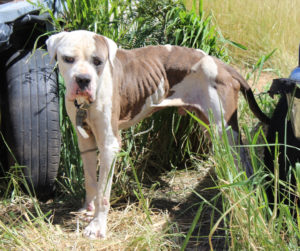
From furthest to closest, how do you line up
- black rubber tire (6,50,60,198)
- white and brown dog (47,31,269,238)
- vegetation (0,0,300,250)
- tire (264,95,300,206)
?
black rubber tire (6,50,60,198) → white and brown dog (47,31,269,238) → tire (264,95,300,206) → vegetation (0,0,300,250)

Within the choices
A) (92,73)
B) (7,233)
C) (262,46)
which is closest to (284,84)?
(92,73)

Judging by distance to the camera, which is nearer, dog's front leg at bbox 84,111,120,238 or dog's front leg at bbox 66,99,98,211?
dog's front leg at bbox 84,111,120,238

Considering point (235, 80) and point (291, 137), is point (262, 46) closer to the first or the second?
point (235, 80)

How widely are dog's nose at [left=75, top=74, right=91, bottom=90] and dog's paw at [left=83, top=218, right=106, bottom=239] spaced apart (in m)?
0.82

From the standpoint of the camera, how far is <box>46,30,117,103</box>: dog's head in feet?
8.08

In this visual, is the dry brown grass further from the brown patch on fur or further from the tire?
the tire

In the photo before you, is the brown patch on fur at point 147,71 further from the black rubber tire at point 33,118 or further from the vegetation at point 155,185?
the black rubber tire at point 33,118

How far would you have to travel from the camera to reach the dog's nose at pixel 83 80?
244 centimetres

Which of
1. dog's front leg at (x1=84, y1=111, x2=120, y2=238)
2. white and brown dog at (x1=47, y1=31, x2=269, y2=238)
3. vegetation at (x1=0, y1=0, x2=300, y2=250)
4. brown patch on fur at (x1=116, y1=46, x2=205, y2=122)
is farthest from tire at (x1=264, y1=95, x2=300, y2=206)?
dog's front leg at (x1=84, y1=111, x2=120, y2=238)

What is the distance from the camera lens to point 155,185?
11.3 ft

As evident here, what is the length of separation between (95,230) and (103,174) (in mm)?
326

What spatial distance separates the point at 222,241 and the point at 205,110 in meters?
0.82

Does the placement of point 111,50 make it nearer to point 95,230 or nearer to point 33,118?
point 33,118

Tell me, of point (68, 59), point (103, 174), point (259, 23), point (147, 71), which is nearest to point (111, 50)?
point (68, 59)
